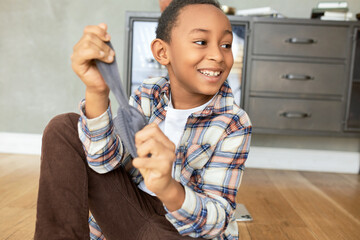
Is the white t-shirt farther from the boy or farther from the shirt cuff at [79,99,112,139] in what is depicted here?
the shirt cuff at [79,99,112,139]

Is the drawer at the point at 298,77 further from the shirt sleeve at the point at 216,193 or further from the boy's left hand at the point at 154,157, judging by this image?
the boy's left hand at the point at 154,157

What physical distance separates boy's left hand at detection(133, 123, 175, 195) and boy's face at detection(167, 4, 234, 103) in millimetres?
342

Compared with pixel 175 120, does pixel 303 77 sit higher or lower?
higher

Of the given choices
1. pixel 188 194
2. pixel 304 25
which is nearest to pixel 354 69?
pixel 304 25

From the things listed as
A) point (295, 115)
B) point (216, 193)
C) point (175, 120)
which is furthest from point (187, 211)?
point (295, 115)

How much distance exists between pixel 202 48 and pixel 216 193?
36 centimetres

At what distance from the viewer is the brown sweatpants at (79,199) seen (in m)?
0.79

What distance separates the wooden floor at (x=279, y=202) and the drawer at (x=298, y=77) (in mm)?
571

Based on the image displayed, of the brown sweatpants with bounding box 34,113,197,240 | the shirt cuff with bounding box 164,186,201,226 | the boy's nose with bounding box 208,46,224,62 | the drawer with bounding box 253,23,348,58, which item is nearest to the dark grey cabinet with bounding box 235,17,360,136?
the drawer with bounding box 253,23,348,58

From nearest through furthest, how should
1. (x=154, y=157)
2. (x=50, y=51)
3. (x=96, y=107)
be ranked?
(x=154, y=157) < (x=96, y=107) < (x=50, y=51)

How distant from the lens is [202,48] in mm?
920

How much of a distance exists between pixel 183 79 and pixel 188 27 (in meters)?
0.14

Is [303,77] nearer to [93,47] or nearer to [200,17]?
[200,17]

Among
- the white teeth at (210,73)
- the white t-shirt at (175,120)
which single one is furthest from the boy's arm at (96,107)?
the white teeth at (210,73)
